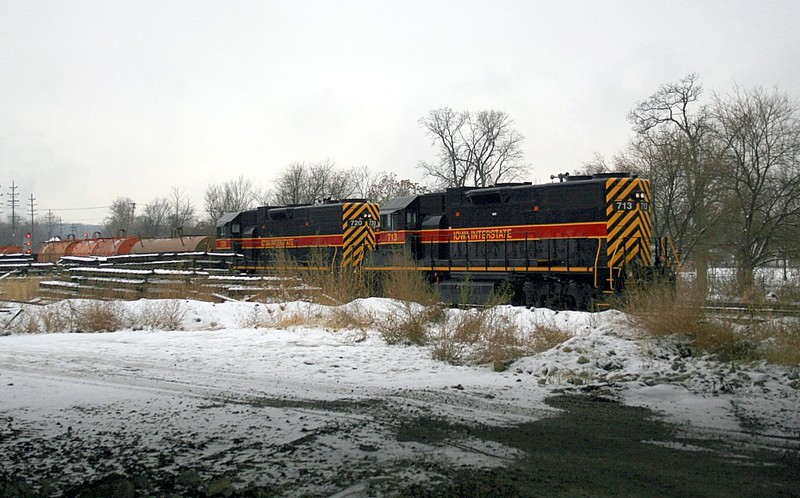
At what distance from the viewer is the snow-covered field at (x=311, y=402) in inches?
197

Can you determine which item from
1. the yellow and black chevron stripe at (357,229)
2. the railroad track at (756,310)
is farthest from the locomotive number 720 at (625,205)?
the yellow and black chevron stripe at (357,229)

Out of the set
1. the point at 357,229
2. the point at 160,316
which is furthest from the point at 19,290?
the point at 357,229

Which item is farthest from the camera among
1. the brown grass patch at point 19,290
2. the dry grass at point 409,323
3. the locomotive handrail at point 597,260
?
the brown grass patch at point 19,290

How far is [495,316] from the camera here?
36.4ft

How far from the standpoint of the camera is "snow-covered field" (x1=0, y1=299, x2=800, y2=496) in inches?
197

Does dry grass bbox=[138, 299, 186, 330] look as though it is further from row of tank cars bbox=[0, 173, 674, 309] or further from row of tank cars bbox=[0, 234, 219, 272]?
row of tank cars bbox=[0, 234, 219, 272]

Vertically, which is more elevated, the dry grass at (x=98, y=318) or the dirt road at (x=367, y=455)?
the dry grass at (x=98, y=318)

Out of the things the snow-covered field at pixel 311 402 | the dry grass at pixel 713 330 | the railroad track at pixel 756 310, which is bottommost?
the snow-covered field at pixel 311 402

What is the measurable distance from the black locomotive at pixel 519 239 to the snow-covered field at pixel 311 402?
4498mm

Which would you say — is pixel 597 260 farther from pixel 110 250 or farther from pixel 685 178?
pixel 110 250

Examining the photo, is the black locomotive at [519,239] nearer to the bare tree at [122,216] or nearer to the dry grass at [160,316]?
the dry grass at [160,316]

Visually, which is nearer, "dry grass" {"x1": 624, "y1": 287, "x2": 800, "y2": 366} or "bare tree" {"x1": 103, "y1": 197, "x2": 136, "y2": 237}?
"dry grass" {"x1": 624, "y1": 287, "x2": 800, "y2": 366}

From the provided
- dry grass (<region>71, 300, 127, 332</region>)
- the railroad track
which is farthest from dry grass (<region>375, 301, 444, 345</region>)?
dry grass (<region>71, 300, 127, 332</region>)

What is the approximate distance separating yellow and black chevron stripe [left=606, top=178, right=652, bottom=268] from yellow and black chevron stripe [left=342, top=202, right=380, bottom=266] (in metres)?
9.63
